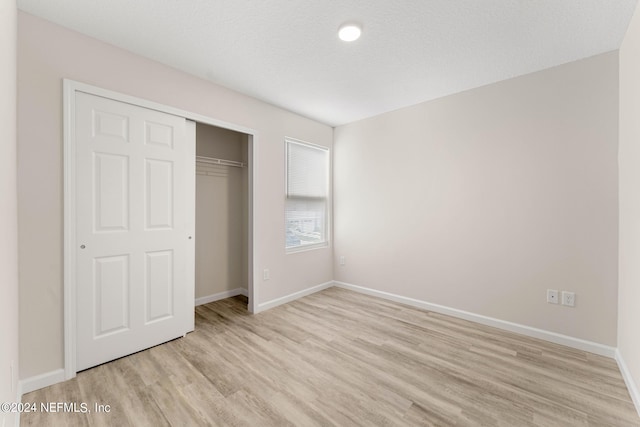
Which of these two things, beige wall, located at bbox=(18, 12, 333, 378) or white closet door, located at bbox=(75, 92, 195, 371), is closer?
beige wall, located at bbox=(18, 12, 333, 378)

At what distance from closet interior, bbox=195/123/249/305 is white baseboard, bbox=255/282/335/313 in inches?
30.0

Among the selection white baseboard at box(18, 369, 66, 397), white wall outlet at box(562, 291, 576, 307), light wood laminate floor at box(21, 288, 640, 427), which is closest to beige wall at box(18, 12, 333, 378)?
white baseboard at box(18, 369, 66, 397)

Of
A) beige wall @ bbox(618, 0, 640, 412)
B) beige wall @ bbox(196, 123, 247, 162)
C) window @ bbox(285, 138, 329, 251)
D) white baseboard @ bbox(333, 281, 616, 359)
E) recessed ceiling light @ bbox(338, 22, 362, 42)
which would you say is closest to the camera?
beige wall @ bbox(618, 0, 640, 412)

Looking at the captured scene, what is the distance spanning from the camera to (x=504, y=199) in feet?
8.76

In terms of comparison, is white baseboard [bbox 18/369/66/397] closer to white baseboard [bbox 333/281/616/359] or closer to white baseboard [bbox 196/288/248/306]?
white baseboard [bbox 196/288/248/306]

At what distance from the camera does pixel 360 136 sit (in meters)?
3.83

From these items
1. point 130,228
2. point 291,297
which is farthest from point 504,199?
point 130,228

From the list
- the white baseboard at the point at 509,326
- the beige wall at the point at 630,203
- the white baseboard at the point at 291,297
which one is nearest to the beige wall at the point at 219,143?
the white baseboard at the point at 291,297

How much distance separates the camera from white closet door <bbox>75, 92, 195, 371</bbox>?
1976 mm

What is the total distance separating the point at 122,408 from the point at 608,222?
3.75 metres

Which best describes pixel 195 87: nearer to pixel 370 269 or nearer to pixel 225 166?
pixel 225 166

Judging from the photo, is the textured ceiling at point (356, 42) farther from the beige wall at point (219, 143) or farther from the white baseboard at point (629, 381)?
the white baseboard at point (629, 381)

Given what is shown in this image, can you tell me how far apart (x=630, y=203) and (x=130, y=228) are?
3.73 metres

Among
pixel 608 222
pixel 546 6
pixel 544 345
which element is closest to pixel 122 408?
pixel 544 345
